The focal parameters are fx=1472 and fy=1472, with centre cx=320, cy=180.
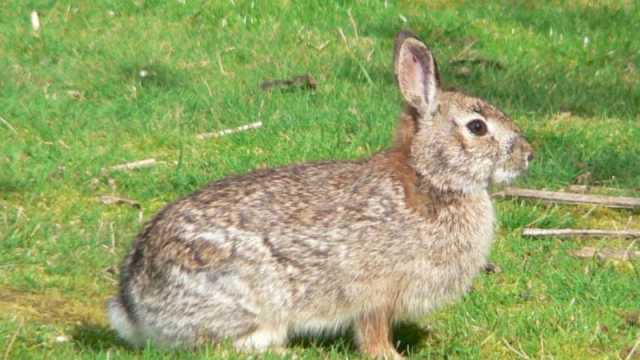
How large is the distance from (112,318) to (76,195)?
92.5 inches

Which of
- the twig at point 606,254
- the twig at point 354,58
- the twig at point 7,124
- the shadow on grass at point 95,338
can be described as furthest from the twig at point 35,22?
the twig at point 606,254

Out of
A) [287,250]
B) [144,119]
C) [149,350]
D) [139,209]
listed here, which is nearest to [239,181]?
[287,250]

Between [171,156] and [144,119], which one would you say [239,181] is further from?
[144,119]

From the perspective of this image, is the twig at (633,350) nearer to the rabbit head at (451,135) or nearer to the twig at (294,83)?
the rabbit head at (451,135)

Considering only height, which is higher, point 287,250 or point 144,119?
point 287,250

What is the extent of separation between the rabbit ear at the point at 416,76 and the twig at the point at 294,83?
13.3 feet

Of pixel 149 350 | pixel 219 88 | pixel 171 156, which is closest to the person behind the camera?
pixel 149 350

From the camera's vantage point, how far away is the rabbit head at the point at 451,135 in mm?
6734

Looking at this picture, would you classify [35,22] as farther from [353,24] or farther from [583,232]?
[583,232]

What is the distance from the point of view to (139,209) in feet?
28.6

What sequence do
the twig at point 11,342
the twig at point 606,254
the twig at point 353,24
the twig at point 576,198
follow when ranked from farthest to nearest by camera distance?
the twig at point 353,24 → the twig at point 576,198 → the twig at point 606,254 → the twig at point 11,342

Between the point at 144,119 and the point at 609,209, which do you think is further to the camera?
the point at 144,119

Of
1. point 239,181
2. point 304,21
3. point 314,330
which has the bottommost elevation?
point 304,21

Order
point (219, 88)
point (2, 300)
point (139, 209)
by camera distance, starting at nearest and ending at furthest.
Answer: point (2, 300)
point (139, 209)
point (219, 88)
